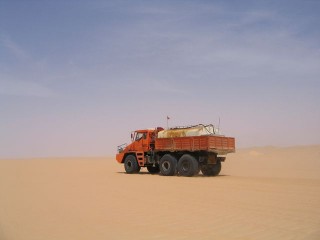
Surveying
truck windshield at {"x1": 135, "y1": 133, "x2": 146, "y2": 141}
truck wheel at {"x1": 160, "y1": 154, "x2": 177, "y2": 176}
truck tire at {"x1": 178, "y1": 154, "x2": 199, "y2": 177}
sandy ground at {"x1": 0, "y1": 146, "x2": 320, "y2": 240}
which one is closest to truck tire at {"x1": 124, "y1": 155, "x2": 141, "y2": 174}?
truck windshield at {"x1": 135, "y1": 133, "x2": 146, "y2": 141}

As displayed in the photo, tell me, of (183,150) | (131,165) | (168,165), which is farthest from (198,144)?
(131,165)

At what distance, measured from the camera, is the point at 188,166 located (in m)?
18.5

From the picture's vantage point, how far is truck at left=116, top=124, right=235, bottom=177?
1823 cm

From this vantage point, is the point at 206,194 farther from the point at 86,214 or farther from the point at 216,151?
the point at 216,151

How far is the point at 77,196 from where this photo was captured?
35.4ft

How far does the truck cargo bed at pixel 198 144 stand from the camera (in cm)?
1784

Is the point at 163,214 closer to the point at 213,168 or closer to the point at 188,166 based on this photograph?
the point at 188,166

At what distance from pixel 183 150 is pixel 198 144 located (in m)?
1.06

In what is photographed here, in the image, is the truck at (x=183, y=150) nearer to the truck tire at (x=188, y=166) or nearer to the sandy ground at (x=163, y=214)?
the truck tire at (x=188, y=166)

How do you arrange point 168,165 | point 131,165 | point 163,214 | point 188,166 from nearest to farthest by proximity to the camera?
point 163,214 < point 188,166 < point 168,165 < point 131,165

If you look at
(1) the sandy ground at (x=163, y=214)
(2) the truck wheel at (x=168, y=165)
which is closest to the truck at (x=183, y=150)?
(2) the truck wheel at (x=168, y=165)

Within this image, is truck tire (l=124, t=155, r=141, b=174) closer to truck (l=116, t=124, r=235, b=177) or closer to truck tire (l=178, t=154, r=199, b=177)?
truck (l=116, t=124, r=235, b=177)

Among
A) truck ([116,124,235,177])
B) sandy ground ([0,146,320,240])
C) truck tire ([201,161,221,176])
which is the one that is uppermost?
truck ([116,124,235,177])

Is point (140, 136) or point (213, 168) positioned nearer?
point (213, 168)
